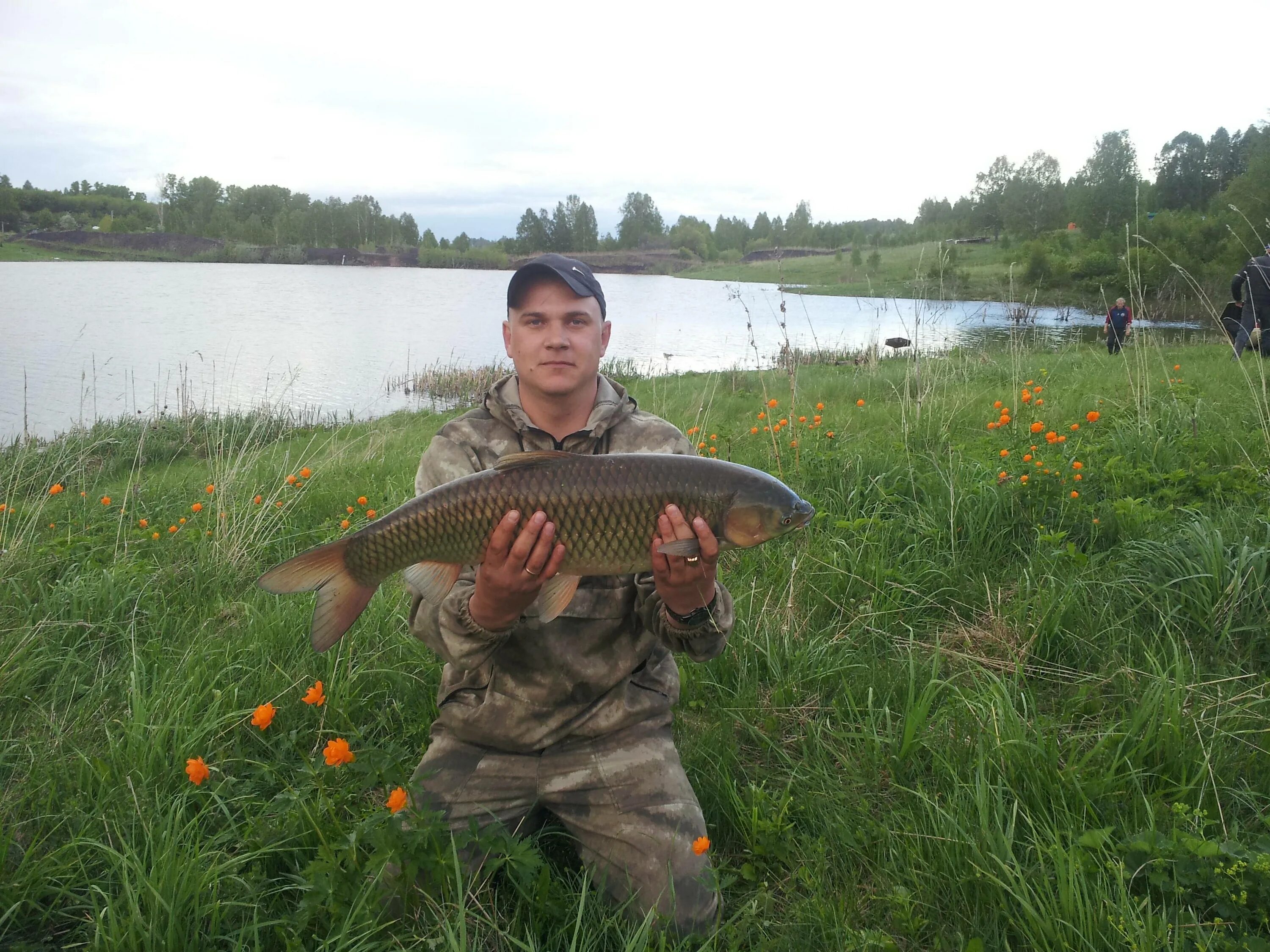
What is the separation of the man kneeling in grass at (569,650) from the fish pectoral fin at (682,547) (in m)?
0.02

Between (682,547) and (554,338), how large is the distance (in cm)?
82

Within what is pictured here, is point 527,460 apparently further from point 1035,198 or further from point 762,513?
point 1035,198

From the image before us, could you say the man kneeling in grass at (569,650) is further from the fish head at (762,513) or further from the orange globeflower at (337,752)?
the orange globeflower at (337,752)

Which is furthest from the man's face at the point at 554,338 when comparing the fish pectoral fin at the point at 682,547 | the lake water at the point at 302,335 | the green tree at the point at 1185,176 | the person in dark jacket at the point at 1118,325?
the green tree at the point at 1185,176

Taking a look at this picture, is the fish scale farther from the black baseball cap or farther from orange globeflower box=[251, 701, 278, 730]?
the black baseball cap

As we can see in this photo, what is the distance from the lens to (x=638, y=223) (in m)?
90.7

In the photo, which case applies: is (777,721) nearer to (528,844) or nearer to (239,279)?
(528,844)

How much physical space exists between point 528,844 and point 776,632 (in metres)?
1.41

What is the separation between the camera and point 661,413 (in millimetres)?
7559

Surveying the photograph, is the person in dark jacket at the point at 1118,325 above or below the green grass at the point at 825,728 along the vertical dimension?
above

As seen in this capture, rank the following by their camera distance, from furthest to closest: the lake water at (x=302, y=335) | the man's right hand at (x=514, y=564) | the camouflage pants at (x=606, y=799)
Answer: the lake water at (x=302, y=335), the camouflage pants at (x=606, y=799), the man's right hand at (x=514, y=564)

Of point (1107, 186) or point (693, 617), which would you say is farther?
point (1107, 186)

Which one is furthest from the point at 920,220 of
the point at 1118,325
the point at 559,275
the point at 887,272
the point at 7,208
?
the point at 7,208

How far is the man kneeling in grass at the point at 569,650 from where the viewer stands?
6.80 feet
